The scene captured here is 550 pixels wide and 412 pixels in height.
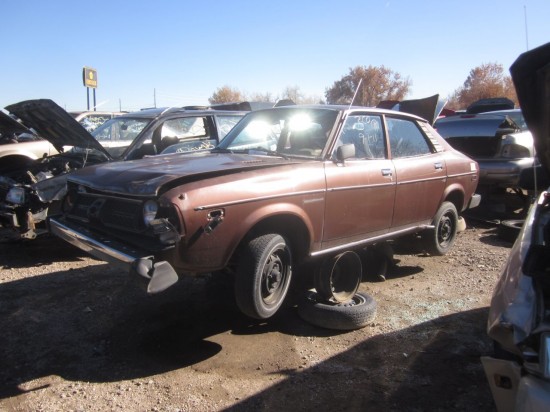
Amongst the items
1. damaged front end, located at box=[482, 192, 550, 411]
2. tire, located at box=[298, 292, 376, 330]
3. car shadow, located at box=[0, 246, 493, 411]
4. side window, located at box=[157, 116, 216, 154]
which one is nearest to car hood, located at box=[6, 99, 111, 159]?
side window, located at box=[157, 116, 216, 154]

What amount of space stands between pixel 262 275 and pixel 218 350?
26.3 inches

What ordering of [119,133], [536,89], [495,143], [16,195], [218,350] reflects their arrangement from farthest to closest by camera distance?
[495,143] → [119,133] → [16,195] → [218,350] → [536,89]

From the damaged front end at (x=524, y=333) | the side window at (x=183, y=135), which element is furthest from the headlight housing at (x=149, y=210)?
the side window at (x=183, y=135)

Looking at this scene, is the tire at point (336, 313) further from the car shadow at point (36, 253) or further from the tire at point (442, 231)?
the car shadow at point (36, 253)

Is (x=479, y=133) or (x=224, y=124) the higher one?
(x=224, y=124)

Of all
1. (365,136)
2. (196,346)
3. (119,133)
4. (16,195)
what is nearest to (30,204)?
(16,195)

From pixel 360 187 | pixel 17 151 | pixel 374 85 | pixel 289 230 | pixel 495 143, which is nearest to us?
pixel 289 230

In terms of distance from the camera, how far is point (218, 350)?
353 cm

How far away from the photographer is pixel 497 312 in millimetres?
2193

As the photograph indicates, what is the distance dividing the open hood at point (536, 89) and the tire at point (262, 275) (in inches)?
72.4

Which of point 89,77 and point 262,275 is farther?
point 89,77

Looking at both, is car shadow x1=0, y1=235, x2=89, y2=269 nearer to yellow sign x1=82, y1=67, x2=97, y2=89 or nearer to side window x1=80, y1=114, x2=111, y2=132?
side window x1=80, y1=114, x2=111, y2=132

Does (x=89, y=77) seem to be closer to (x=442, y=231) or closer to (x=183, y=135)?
(x=183, y=135)

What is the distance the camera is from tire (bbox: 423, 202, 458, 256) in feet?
18.0
